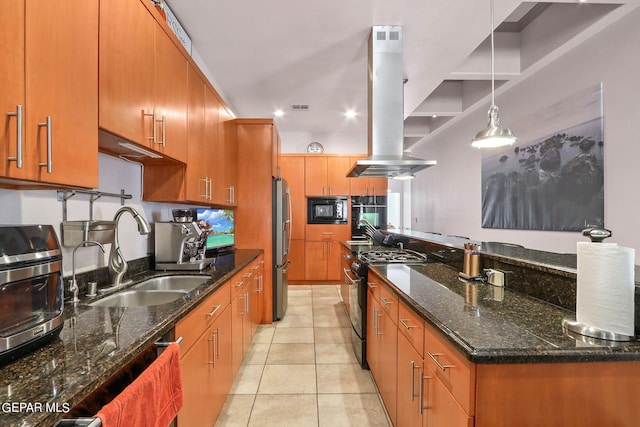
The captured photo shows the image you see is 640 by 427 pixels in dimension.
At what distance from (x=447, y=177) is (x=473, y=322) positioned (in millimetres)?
5532

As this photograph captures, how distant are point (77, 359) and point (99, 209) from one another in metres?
1.14

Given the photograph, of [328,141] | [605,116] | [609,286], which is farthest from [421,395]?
[328,141]

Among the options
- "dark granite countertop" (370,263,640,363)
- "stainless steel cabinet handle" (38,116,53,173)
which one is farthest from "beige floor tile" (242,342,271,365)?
"stainless steel cabinet handle" (38,116,53,173)

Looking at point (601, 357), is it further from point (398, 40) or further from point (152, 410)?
point (398, 40)

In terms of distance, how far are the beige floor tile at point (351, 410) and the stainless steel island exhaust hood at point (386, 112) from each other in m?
2.01

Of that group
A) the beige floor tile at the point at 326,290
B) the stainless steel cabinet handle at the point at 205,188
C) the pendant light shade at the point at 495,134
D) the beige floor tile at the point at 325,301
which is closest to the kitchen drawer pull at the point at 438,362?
the pendant light shade at the point at 495,134

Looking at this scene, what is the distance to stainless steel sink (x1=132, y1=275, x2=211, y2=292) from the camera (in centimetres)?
191

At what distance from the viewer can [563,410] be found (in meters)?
0.85

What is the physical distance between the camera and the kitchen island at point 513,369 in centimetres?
84

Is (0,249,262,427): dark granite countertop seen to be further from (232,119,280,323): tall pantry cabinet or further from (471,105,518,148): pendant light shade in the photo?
(471,105,518,148): pendant light shade

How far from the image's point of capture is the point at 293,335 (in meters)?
3.10

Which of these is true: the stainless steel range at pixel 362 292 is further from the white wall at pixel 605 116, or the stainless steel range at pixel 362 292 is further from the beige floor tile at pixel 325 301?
the white wall at pixel 605 116

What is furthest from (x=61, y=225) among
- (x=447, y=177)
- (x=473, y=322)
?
(x=447, y=177)

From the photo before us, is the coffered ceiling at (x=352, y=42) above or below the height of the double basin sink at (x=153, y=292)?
above
